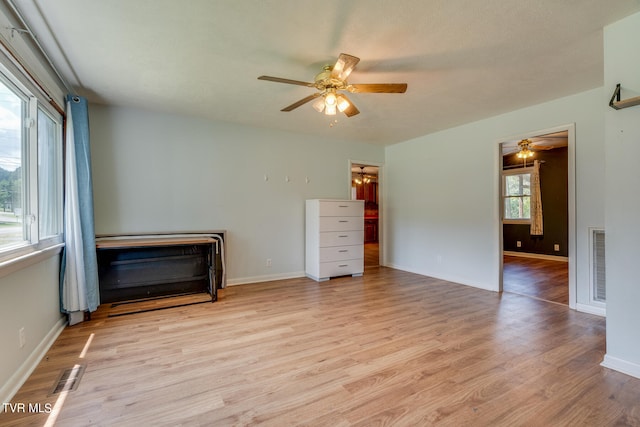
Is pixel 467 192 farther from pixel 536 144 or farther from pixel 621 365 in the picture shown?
pixel 536 144

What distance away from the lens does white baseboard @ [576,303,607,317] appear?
9.77 feet

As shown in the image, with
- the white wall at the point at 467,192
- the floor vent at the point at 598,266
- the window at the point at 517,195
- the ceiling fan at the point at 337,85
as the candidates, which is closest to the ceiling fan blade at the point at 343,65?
the ceiling fan at the point at 337,85

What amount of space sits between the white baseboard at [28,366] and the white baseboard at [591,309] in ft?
15.8

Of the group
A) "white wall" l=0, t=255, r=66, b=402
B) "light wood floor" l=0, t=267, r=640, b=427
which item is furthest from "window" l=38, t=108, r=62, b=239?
"light wood floor" l=0, t=267, r=640, b=427

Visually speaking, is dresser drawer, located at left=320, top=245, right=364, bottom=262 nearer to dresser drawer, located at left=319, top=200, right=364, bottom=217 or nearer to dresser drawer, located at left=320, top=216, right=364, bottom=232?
dresser drawer, located at left=320, top=216, right=364, bottom=232

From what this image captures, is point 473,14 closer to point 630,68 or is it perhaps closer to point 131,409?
point 630,68

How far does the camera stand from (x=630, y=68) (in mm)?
1945

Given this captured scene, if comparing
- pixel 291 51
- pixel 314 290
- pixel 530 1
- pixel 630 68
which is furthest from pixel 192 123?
pixel 630 68

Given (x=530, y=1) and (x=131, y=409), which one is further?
(x=530, y=1)

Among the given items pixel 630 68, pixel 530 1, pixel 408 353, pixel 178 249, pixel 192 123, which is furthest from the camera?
pixel 192 123

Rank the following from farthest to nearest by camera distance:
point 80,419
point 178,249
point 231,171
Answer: point 231,171 < point 178,249 < point 80,419

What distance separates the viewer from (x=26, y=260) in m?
1.92

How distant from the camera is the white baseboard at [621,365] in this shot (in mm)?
1894

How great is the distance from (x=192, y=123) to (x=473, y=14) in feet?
11.3
